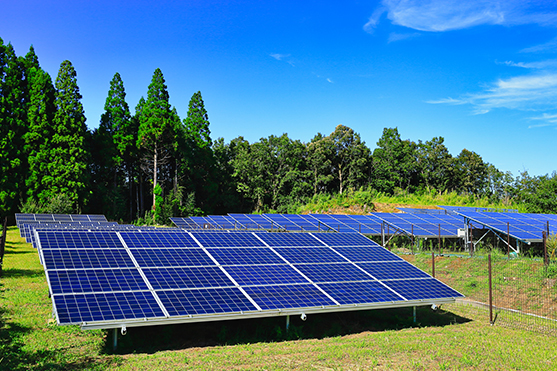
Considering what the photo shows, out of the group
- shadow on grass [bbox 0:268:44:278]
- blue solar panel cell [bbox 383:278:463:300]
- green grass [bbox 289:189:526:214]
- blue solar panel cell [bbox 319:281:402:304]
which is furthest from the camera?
green grass [bbox 289:189:526:214]

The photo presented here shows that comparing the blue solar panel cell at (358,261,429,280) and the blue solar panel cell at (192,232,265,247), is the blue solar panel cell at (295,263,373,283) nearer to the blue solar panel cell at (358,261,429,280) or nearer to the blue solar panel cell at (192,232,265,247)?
the blue solar panel cell at (358,261,429,280)

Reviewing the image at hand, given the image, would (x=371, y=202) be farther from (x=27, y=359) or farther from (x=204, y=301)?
(x=27, y=359)

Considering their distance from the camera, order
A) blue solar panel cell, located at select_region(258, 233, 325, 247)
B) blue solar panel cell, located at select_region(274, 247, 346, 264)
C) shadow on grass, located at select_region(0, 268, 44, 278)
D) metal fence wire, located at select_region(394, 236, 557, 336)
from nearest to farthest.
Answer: metal fence wire, located at select_region(394, 236, 557, 336) → blue solar panel cell, located at select_region(274, 247, 346, 264) → blue solar panel cell, located at select_region(258, 233, 325, 247) → shadow on grass, located at select_region(0, 268, 44, 278)

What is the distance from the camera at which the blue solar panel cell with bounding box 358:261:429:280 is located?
14.9 m

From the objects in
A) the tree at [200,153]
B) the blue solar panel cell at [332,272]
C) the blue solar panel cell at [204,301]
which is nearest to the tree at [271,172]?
the tree at [200,153]

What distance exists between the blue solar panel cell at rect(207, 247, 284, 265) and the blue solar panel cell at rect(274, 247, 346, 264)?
0.52 m

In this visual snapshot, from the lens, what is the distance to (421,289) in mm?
14102

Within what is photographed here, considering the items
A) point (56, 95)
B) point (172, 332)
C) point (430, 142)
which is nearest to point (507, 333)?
point (172, 332)

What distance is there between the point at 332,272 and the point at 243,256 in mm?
3299

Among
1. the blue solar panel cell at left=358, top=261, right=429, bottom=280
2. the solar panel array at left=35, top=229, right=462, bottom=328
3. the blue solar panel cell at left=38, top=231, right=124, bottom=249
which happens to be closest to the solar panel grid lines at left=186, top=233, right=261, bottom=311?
the solar panel array at left=35, top=229, right=462, bottom=328

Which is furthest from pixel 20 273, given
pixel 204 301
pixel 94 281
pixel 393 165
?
pixel 393 165

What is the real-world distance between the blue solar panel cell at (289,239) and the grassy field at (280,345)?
3518 millimetres

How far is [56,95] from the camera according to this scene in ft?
162

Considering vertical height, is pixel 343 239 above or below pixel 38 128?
below
